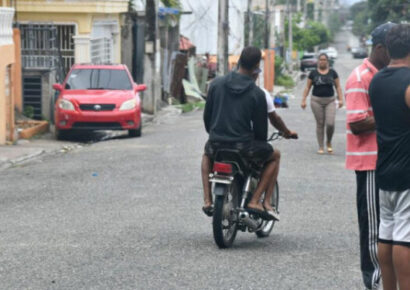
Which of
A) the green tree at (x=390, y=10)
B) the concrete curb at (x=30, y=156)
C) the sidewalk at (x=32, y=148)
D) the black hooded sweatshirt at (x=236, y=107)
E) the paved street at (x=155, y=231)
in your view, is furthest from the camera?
the green tree at (x=390, y=10)

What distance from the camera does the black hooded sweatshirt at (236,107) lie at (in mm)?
9242

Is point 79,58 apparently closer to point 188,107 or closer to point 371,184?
point 188,107

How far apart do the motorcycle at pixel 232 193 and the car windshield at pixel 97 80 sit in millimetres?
14686

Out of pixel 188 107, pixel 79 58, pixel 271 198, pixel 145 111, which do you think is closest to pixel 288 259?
pixel 271 198

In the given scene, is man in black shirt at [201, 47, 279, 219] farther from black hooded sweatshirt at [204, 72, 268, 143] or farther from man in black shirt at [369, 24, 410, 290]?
man in black shirt at [369, 24, 410, 290]

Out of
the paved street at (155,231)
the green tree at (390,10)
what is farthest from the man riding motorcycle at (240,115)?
the green tree at (390,10)

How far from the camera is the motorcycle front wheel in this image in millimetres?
9031

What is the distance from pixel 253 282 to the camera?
788 cm

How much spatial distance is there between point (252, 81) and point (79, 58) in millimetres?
21274

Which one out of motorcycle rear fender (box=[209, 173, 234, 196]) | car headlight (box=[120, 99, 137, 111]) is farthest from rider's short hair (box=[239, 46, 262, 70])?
car headlight (box=[120, 99, 137, 111])

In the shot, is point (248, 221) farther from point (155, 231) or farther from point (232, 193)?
point (155, 231)

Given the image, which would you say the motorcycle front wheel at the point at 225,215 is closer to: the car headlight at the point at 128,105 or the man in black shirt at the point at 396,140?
the man in black shirt at the point at 396,140

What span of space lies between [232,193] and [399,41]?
3373 millimetres

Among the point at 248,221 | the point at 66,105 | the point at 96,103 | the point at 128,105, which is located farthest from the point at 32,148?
the point at 248,221
